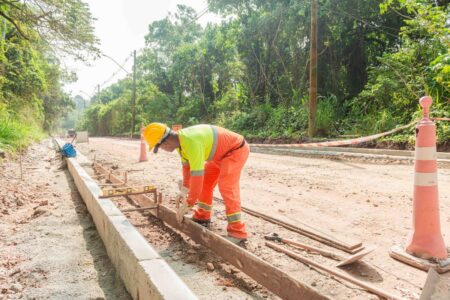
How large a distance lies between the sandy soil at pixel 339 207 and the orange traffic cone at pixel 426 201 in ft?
0.77

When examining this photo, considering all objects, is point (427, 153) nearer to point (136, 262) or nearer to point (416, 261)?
point (416, 261)

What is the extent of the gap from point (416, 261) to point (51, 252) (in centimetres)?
355

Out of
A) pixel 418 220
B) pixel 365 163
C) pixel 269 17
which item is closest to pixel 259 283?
pixel 418 220

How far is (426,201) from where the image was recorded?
10.0ft

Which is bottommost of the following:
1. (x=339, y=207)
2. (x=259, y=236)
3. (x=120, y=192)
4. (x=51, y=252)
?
(x=51, y=252)

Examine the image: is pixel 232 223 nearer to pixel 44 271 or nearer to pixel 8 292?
pixel 44 271

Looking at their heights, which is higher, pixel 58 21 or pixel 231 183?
pixel 58 21

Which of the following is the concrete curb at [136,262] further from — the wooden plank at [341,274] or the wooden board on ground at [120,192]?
the wooden plank at [341,274]

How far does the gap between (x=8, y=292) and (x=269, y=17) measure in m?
19.5

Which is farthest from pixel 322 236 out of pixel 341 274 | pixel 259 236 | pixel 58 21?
pixel 58 21

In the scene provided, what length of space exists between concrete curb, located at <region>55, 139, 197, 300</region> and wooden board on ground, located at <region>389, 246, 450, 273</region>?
2055 mm

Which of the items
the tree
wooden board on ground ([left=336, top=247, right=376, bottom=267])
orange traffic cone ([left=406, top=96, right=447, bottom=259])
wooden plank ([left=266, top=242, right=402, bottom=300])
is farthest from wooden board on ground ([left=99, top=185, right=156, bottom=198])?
the tree

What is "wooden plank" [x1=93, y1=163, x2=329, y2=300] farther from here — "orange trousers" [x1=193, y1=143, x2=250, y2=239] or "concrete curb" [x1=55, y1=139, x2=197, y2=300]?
"concrete curb" [x1=55, y1=139, x2=197, y2=300]

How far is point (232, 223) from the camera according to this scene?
3.82 metres
